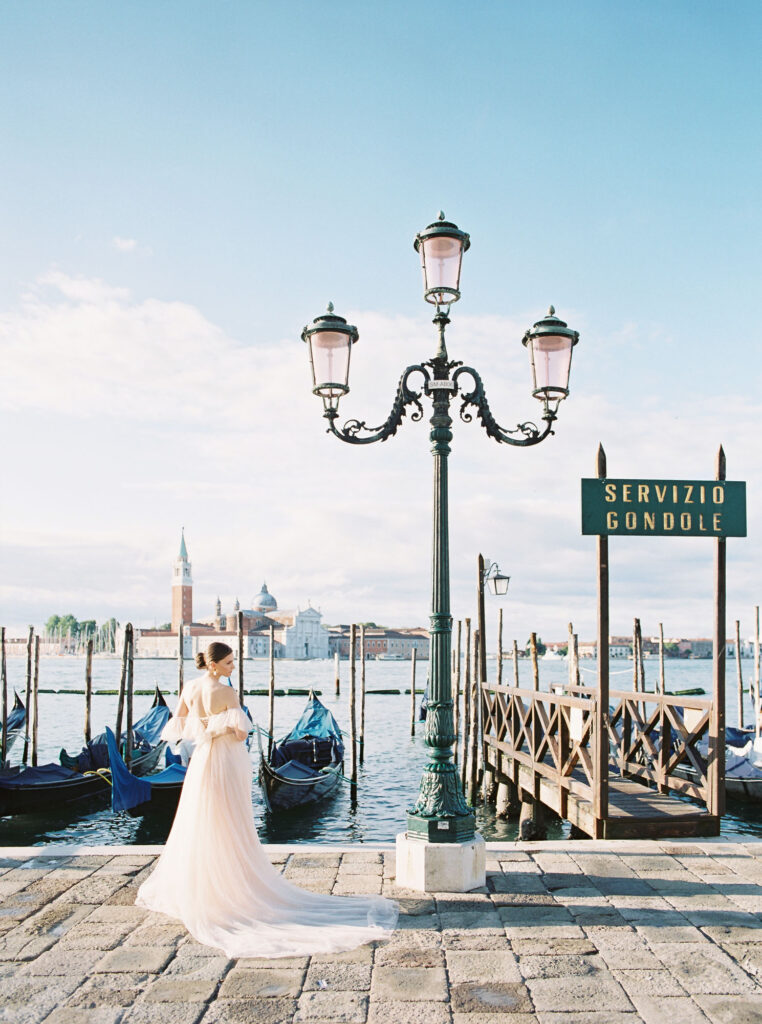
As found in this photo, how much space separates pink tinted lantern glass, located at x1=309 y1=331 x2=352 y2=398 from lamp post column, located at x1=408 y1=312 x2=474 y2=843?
51cm

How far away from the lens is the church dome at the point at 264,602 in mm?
122300

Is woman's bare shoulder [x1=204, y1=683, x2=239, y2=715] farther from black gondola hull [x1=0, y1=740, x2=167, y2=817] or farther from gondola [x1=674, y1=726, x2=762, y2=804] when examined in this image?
gondola [x1=674, y1=726, x2=762, y2=804]

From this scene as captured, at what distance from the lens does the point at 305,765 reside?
1353 cm

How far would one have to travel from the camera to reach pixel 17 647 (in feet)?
391

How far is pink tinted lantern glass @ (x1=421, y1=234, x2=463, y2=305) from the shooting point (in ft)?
16.0

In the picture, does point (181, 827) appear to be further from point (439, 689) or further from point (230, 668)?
point (439, 689)

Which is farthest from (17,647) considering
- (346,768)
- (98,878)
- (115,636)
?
(98,878)

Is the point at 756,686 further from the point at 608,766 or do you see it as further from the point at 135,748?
the point at 608,766

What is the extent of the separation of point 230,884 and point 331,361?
2827 millimetres

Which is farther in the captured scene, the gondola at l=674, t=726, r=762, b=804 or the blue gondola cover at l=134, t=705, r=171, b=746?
the blue gondola cover at l=134, t=705, r=171, b=746

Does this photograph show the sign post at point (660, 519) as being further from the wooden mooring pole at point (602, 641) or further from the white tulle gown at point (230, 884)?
the white tulle gown at point (230, 884)

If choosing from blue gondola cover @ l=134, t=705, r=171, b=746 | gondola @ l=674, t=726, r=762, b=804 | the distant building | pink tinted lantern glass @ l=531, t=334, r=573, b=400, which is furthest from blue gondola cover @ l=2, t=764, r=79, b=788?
the distant building

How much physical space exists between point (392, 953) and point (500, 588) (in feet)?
31.2

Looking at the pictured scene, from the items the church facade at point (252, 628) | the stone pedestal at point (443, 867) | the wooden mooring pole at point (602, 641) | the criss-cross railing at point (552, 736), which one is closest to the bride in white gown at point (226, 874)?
the stone pedestal at point (443, 867)
